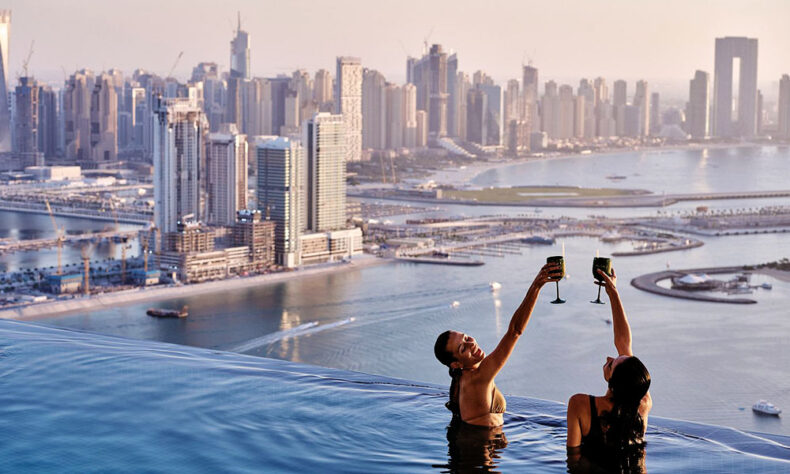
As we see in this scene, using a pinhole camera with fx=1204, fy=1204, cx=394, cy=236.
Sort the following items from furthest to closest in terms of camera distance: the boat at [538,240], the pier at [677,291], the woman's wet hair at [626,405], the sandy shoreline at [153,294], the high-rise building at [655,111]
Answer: the high-rise building at [655,111]
the boat at [538,240]
the pier at [677,291]
the sandy shoreline at [153,294]
the woman's wet hair at [626,405]

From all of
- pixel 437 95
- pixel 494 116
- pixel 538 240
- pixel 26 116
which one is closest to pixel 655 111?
pixel 494 116

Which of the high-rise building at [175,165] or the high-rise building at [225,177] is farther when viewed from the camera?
the high-rise building at [225,177]

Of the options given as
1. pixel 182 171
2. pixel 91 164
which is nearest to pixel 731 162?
pixel 91 164

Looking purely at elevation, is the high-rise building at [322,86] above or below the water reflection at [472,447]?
above

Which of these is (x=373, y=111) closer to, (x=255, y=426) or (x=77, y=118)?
(x=77, y=118)

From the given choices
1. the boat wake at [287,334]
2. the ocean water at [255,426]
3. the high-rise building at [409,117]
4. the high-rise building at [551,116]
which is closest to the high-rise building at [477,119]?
the high-rise building at [409,117]

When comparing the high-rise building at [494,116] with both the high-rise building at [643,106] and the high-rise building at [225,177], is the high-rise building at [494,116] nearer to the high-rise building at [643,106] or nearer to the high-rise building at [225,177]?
the high-rise building at [643,106]

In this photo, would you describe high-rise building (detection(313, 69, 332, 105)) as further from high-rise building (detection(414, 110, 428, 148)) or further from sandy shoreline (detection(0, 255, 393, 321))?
sandy shoreline (detection(0, 255, 393, 321))
